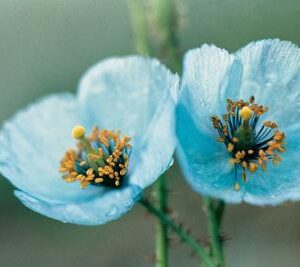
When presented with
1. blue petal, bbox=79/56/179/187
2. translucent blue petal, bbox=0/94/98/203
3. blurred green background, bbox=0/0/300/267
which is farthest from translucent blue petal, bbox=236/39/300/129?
blurred green background, bbox=0/0/300/267

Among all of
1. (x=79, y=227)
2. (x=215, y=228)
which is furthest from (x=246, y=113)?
(x=79, y=227)

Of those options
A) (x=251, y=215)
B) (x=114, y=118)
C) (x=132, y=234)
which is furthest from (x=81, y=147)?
(x=132, y=234)

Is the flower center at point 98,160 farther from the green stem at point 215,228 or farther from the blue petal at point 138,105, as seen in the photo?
the green stem at point 215,228

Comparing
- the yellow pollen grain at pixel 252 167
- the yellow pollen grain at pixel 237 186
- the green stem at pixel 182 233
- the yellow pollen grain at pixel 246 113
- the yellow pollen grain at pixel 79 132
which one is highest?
the yellow pollen grain at pixel 79 132

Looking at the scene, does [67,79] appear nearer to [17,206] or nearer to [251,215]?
[17,206]

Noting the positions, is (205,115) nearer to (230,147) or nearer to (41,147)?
(230,147)

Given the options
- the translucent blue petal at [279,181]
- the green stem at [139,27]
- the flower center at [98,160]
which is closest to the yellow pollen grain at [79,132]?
the flower center at [98,160]
